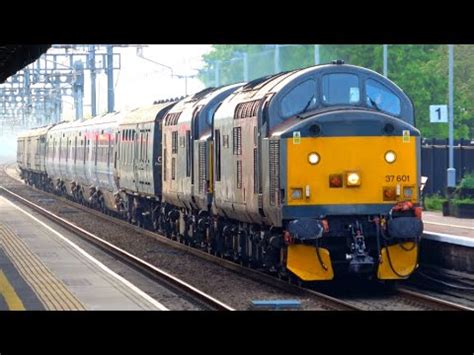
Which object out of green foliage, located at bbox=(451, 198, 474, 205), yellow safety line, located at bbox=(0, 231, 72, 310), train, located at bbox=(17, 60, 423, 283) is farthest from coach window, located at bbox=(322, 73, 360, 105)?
green foliage, located at bbox=(451, 198, 474, 205)

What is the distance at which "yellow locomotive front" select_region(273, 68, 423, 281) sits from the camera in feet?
54.4

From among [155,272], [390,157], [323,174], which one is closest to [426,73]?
[155,272]

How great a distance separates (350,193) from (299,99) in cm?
154

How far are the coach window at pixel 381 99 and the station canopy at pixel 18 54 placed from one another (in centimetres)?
466

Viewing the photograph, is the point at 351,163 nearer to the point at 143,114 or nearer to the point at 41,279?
the point at 41,279

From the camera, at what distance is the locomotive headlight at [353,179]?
16.8 metres

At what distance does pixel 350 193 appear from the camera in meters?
16.8

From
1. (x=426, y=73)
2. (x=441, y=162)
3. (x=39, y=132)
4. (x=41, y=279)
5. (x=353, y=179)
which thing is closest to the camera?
(x=353, y=179)

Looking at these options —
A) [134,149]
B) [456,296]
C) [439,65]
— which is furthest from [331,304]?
[439,65]

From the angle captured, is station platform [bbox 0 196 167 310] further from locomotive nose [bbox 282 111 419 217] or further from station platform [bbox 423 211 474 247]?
station platform [bbox 423 211 474 247]

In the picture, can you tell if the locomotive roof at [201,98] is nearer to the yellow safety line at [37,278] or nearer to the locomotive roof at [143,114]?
the locomotive roof at [143,114]

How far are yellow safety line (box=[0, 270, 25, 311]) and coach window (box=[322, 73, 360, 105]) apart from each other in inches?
199
